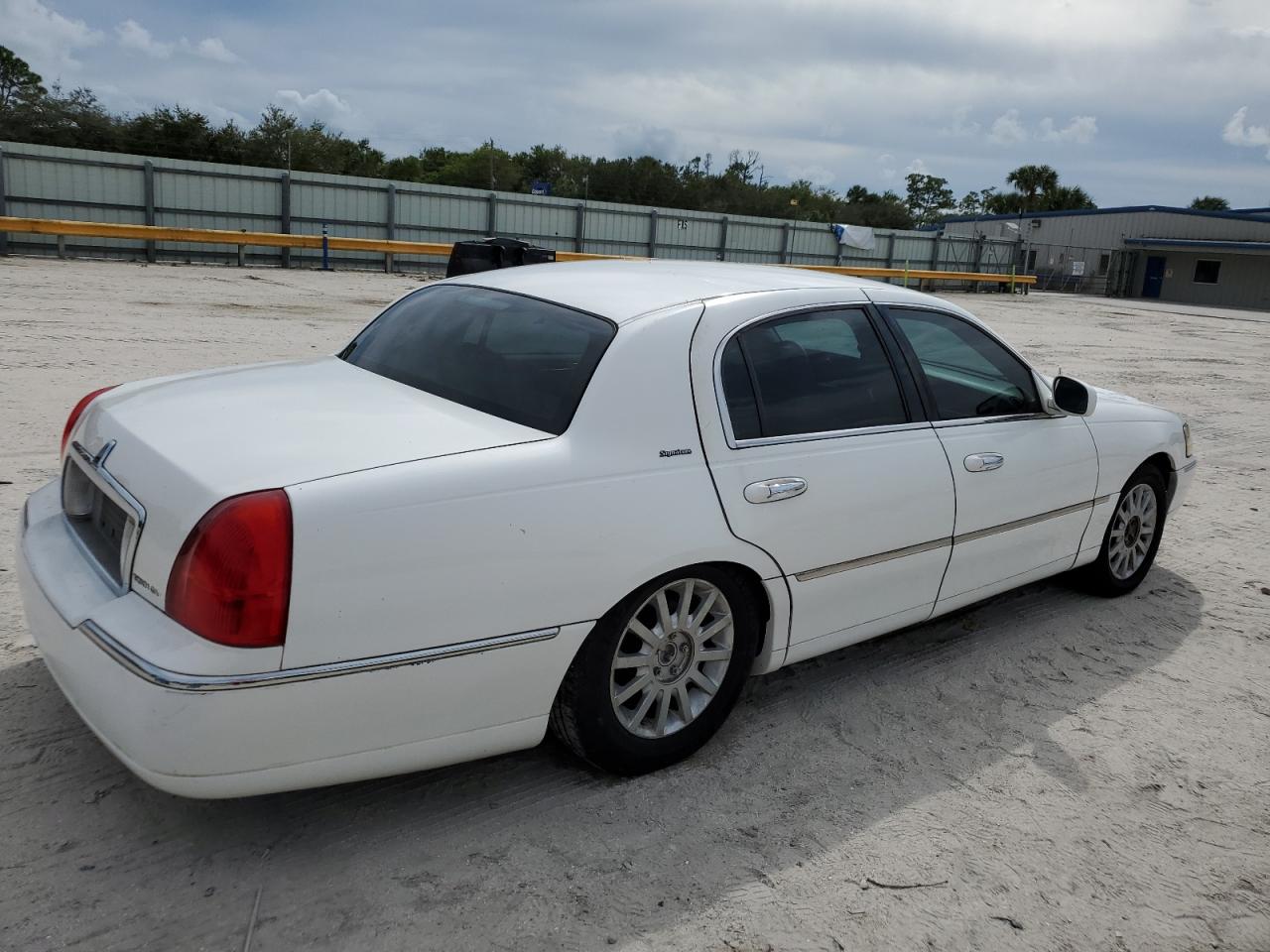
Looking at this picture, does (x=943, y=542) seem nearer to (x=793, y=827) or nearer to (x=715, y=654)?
(x=715, y=654)

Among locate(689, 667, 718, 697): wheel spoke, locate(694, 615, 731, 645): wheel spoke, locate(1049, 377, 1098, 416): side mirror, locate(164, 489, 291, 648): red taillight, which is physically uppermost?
locate(1049, 377, 1098, 416): side mirror

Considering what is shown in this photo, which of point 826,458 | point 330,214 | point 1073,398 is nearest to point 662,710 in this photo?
point 826,458

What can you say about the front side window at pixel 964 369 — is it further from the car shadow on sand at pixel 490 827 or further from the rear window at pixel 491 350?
the rear window at pixel 491 350

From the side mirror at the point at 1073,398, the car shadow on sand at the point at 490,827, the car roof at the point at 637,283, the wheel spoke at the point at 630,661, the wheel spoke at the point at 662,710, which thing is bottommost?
the car shadow on sand at the point at 490,827

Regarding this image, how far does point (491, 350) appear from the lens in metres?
3.48

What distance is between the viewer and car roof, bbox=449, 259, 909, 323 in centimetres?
343

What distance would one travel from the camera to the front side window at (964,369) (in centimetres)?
403

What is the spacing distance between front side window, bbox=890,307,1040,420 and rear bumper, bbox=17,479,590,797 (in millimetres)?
1915

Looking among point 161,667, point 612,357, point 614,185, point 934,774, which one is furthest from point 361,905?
point 614,185

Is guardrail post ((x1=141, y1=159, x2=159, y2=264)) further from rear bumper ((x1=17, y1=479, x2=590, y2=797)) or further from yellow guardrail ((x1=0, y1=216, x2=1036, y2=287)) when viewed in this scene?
rear bumper ((x1=17, y1=479, x2=590, y2=797))

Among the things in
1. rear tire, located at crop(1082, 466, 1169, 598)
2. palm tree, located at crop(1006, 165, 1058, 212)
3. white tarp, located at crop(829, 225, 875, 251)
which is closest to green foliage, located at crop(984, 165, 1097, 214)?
palm tree, located at crop(1006, 165, 1058, 212)

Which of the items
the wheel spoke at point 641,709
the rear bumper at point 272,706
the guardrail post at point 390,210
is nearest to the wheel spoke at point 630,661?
the wheel spoke at point 641,709

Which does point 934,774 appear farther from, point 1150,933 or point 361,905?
point 361,905

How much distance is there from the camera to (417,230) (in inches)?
1168
